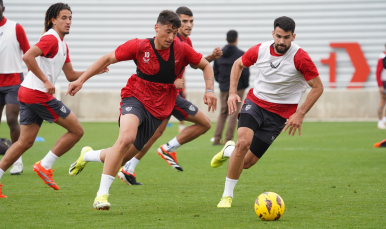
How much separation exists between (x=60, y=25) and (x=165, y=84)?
1.67 meters

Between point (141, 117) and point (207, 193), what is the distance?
146cm

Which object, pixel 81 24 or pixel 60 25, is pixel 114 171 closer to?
pixel 60 25

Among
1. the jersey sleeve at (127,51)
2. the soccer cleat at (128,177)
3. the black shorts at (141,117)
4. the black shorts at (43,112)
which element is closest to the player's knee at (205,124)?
the soccer cleat at (128,177)

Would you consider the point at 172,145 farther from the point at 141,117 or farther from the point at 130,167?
the point at 141,117

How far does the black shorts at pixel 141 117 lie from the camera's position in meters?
5.89

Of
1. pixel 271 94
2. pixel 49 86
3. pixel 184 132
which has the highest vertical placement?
pixel 271 94

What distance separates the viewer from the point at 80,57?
75.7ft

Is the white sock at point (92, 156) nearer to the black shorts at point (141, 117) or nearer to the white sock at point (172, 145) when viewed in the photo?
the black shorts at point (141, 117)

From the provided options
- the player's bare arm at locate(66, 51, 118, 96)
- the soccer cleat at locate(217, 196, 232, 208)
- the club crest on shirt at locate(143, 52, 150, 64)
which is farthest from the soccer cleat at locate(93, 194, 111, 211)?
the club crest on shirt at locate(143, 52, 150, 64)

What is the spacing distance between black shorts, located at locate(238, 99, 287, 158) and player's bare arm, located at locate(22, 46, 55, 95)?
2.27 m

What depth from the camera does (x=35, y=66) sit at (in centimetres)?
631

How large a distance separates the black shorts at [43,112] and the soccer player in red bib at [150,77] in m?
0.83

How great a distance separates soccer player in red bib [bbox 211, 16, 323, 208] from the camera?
5.81 metres

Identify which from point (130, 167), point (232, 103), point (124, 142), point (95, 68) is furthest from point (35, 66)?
point (232, 103)
